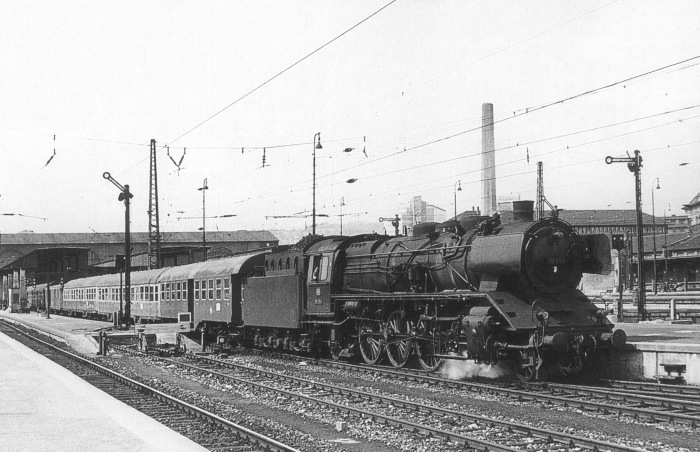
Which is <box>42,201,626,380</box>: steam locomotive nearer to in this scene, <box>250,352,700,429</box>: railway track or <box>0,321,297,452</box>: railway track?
<box>250,352,700,429</box>: railway track

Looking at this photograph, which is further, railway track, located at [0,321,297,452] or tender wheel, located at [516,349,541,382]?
tender wheel, located at [516,349,541,382]

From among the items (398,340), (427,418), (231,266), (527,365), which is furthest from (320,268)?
(427,418)

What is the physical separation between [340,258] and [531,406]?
8688 millimetres

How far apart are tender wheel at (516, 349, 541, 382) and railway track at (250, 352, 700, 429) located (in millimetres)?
169

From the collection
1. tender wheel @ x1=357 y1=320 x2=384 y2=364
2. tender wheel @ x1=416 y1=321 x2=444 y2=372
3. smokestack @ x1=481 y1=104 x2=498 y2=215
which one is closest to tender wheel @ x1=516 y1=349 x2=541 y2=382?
tender wheel @ x1=416 y1=321 x2=444 y2=372

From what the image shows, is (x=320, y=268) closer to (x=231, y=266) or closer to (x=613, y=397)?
(x=231, y=266)

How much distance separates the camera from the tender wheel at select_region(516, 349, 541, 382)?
13773 millimetres

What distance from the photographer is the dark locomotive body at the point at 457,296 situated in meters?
14.0

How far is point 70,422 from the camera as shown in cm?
983

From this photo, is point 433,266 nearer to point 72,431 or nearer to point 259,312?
point 259,312

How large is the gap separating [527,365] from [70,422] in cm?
821

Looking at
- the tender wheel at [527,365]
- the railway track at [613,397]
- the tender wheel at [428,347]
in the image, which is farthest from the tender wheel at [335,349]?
the tender wheel at [527,365]

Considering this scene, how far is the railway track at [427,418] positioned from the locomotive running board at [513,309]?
2500 millimetres

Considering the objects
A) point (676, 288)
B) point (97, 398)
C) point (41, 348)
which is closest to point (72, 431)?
point (97, 398)
